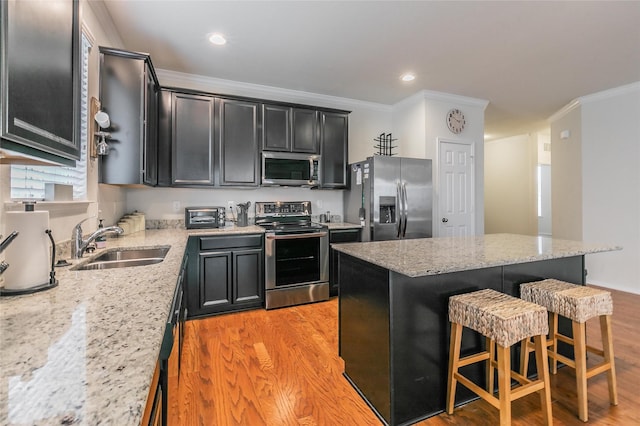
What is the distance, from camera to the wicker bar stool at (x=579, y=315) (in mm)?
1697

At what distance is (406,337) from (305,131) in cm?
289

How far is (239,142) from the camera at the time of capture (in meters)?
3.55

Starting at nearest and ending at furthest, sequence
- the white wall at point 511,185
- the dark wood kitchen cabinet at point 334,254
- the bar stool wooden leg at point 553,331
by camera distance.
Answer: the bar stool wooden leg at point 553,331
the dark wood kitchen cabinet at point 334,254
the white wall at point 511,185

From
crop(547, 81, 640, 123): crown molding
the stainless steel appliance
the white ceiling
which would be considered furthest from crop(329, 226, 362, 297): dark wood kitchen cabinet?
crop(547, 81, 640, 123): crown molding

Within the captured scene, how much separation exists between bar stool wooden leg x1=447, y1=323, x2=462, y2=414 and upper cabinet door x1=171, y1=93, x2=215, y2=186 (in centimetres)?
288

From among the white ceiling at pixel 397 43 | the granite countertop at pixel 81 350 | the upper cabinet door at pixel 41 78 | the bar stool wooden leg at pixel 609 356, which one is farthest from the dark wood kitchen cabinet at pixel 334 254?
the upper cabinet door at pixel 41 78

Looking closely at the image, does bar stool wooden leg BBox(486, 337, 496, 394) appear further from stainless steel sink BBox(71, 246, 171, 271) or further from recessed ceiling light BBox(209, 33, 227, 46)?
recessed ceiling light BBox(209, 33, 227, 46)

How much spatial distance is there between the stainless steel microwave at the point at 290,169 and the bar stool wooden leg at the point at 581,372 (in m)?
2.90

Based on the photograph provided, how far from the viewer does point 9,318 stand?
2.89 ft

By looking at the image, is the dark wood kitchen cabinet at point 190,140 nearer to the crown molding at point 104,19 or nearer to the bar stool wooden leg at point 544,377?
the crown molding at point 104,19

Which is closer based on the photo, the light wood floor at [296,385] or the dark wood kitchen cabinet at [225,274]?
the light wood floor at [296,385]

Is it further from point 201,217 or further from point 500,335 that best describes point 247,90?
point 500,335

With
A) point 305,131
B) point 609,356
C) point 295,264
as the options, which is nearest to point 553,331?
point 609,356

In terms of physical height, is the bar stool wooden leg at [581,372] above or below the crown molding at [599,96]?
below
